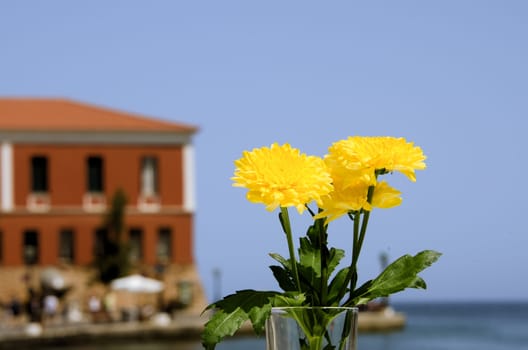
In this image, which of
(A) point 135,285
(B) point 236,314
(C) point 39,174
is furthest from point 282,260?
(C) point 39,174

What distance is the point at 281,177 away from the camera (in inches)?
68.5

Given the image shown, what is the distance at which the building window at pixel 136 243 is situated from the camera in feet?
130

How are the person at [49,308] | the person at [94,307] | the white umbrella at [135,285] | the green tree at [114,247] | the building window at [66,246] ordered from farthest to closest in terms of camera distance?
the building window at [66,246]
the green tree at [114,247]
the white umbrella at [135,285]
the person at [49,308]
the person at [94,307]

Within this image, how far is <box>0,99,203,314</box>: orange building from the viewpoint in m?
39.7

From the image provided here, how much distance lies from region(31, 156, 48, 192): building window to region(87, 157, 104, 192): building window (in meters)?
1.44

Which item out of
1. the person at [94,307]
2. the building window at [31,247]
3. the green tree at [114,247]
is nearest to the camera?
the person at [94,307]

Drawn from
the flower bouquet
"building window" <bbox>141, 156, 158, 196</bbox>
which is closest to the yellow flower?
the flower bouquet

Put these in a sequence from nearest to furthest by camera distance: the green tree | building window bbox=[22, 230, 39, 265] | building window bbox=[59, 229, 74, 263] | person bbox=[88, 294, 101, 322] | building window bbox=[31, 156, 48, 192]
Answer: person bbox=[88, 294, 101, 322], the green tree, building window bbox=[22, 230, 39, 265], building window bbox=[59, 229, 74, 263], building window bbox=[31, 156, 48, 192]

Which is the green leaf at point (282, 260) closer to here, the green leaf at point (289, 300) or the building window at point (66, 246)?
the green leaf at point (289, 300)

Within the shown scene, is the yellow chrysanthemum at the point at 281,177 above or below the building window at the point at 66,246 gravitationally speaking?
below

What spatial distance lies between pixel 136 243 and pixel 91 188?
245cm

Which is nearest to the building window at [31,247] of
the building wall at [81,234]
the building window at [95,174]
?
the building wall at [81,234]

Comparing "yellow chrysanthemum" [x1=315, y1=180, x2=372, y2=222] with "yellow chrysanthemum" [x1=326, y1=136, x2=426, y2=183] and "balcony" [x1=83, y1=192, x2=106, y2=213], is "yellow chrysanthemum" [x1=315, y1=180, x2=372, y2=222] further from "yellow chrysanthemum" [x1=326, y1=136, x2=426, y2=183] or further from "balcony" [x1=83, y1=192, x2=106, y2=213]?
"balcony" [x1=83, y1=192, x2=106, y2=213]

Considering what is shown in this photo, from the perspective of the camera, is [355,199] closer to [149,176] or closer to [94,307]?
[94,307]
